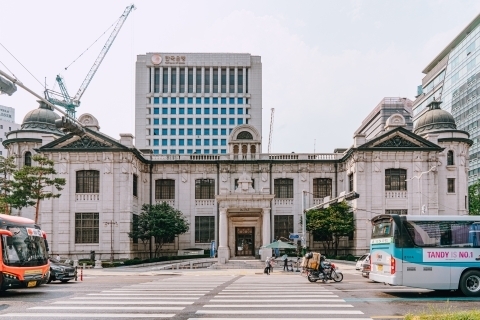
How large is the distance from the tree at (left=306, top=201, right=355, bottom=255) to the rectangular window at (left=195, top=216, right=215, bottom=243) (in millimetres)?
10869

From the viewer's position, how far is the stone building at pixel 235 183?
179 feet

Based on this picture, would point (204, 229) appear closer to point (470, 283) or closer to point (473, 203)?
point (473, 203)

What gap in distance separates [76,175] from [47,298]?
35.5 m

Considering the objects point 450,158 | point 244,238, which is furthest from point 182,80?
point 450,158

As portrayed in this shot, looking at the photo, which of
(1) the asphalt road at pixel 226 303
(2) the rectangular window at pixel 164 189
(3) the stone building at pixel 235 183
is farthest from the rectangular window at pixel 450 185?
(1) the asphalt road at pixel 226 303

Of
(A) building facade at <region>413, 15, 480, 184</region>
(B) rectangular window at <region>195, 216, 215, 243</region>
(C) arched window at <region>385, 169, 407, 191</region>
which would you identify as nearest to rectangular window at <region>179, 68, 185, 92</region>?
(A) building facade at <region>413, 15, 480, 184</region>

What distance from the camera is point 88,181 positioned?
181 feet

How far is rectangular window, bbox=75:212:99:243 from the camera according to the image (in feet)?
179

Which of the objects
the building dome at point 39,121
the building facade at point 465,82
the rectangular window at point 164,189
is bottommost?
the rectangular window at point 164,189

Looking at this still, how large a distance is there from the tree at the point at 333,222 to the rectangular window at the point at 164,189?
1530cm

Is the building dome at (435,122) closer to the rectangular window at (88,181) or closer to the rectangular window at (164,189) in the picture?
the rectangular window at (164,189)

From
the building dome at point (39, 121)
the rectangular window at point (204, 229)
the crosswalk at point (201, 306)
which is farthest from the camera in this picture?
the rectangular window at point (204, 229)

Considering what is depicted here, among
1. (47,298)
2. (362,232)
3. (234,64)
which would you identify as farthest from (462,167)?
(234,64)

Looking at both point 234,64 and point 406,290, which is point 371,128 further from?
point 406,290
